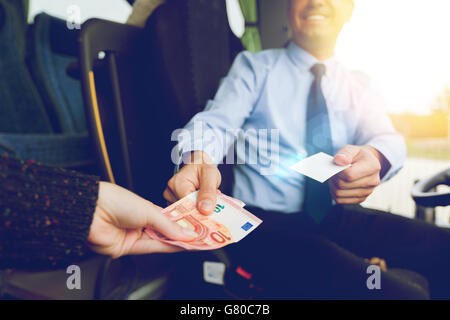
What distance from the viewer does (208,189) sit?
516mm

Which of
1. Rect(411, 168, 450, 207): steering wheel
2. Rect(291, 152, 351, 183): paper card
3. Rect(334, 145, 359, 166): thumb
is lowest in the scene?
Rect(411, 168, 450, 207): steering wheel

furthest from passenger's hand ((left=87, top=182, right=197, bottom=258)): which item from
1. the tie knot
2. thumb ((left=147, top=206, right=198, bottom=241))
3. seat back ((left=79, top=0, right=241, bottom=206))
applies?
the tie knot

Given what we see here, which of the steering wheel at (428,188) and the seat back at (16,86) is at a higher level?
the seat back at (16,86)

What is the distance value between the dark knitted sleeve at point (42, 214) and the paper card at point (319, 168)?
39cm

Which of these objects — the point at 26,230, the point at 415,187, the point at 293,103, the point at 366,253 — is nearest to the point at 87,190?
the point at 26,230

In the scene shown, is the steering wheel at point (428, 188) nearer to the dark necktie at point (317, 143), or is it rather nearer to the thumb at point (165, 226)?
the dark necktie at point (317, 143)

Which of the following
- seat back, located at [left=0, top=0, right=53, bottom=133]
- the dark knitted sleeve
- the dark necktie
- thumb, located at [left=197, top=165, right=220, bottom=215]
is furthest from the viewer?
seat back, located at [left=0, top=0, right=53, bottom=133]

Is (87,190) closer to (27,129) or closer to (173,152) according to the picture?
(173,152)

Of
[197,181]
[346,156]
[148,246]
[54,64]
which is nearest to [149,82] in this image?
[197,181]

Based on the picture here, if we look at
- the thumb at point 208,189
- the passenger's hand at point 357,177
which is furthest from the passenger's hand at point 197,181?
the passenger's hand at point 357,177

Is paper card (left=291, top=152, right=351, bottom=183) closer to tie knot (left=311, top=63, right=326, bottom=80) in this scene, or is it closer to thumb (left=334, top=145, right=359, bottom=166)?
thumb (left=334, top=145, right=359, bottom=166)

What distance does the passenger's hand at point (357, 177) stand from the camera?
0.58 meters

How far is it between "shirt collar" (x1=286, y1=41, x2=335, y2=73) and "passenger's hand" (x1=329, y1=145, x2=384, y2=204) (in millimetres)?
263

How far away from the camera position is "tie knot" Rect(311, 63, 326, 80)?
68cm
